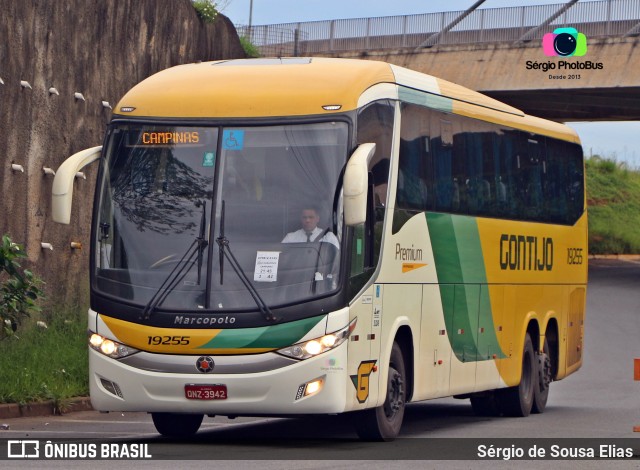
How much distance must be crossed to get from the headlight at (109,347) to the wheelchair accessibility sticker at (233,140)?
78.9 inches

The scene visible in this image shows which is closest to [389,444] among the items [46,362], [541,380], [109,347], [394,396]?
[394,396]

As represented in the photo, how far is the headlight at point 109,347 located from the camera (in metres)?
12.8

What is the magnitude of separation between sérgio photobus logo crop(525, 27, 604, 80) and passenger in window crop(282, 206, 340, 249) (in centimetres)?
2941

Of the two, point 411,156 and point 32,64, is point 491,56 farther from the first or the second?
point 411,156

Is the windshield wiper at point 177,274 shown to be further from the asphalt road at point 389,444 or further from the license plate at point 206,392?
the asphalt road at point 389,444

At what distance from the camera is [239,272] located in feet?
41.7

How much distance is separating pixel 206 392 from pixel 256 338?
638 millimetres

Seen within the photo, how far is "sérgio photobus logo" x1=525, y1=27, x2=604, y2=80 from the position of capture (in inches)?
1622

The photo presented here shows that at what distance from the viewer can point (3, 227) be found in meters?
20.4

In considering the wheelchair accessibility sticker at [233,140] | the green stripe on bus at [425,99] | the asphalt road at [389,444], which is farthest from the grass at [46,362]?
the green stripe on bus at [425,99]

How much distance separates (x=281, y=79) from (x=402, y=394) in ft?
10.9

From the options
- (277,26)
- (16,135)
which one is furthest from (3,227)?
(277,26)

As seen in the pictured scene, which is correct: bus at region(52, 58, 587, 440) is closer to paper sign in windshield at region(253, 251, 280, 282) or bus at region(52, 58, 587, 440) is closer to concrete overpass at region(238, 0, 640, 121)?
paper sign in windshield at region(253, 251, 280, 282)

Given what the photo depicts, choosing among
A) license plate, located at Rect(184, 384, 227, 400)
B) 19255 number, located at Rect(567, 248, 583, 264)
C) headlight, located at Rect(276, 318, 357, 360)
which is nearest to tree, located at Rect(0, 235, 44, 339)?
license plate, located at Rect(184, 384, 227, 400)
